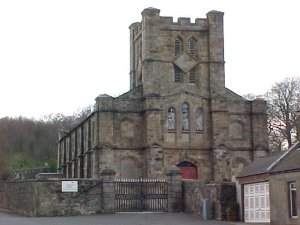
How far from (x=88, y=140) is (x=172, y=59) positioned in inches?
421

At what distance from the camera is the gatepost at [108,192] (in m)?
36.2

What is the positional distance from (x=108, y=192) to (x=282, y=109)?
34.8 meters

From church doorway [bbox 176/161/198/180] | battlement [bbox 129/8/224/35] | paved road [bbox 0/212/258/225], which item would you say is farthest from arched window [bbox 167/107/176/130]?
paved road [bbox 0/212/258/225]

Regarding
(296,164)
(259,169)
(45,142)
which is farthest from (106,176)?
(45,142)

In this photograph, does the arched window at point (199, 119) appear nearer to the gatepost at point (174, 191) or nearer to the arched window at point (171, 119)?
the arched window at point (171, 119)

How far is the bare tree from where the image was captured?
66.0 metres

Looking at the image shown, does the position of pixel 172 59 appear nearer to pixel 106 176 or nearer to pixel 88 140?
pixel 88 140

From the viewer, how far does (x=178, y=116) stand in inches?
2074

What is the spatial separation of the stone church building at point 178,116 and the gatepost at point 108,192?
525 inches

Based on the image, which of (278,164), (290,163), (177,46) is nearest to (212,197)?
(278,164)

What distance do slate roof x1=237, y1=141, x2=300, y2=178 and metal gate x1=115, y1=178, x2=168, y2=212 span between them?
728 centimetres

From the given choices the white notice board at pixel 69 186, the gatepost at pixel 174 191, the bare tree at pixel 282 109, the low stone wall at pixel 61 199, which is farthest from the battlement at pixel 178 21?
the white notice board at pixel 69 186

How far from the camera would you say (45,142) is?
381ft

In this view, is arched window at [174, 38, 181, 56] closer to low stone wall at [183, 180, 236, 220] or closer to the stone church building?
the stone church building
